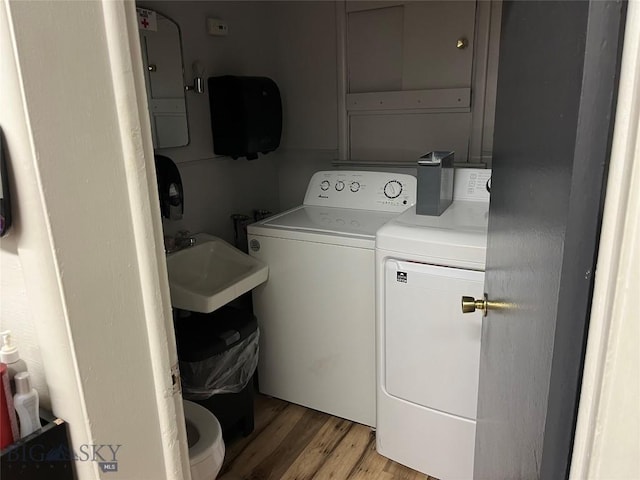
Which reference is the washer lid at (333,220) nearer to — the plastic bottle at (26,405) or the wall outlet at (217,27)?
the wall outlet at (217,27)

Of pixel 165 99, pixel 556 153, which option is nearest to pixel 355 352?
pixel 165 99

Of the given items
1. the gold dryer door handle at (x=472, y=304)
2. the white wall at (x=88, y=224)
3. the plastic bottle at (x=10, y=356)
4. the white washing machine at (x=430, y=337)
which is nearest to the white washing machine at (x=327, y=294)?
the white washing machine at (x=430, y=337)

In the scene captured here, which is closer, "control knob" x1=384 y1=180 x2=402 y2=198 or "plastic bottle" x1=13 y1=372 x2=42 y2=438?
"plastic bottle" x1=13 y1=372 x2=42 y2=438

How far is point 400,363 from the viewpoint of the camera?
1.85 meters

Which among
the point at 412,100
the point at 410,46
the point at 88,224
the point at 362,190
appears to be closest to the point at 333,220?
the point at 362,190

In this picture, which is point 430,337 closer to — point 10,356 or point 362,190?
point 362,190

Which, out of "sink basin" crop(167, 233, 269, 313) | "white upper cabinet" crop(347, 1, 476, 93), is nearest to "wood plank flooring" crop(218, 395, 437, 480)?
"sink basin" crop(167, 233, 269, 313)

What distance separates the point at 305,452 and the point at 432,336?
0.82 meters

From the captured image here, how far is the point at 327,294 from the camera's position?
2.05 m

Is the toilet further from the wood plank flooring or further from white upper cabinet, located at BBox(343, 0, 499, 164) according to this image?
white upper cabinet, located at BBox(343, 0, 499, 164)

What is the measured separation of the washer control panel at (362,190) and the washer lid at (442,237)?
13.3 inches

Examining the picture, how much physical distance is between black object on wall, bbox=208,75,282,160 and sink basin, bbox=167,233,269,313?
0.48 m

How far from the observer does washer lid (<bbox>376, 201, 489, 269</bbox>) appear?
1601mm

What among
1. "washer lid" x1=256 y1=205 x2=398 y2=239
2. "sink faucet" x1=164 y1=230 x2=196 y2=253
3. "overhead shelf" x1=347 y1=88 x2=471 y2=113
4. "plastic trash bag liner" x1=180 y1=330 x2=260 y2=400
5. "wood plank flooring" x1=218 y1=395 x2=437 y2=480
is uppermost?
"overhead shelf" x1=347 y1=88 x2=471 y2=113
